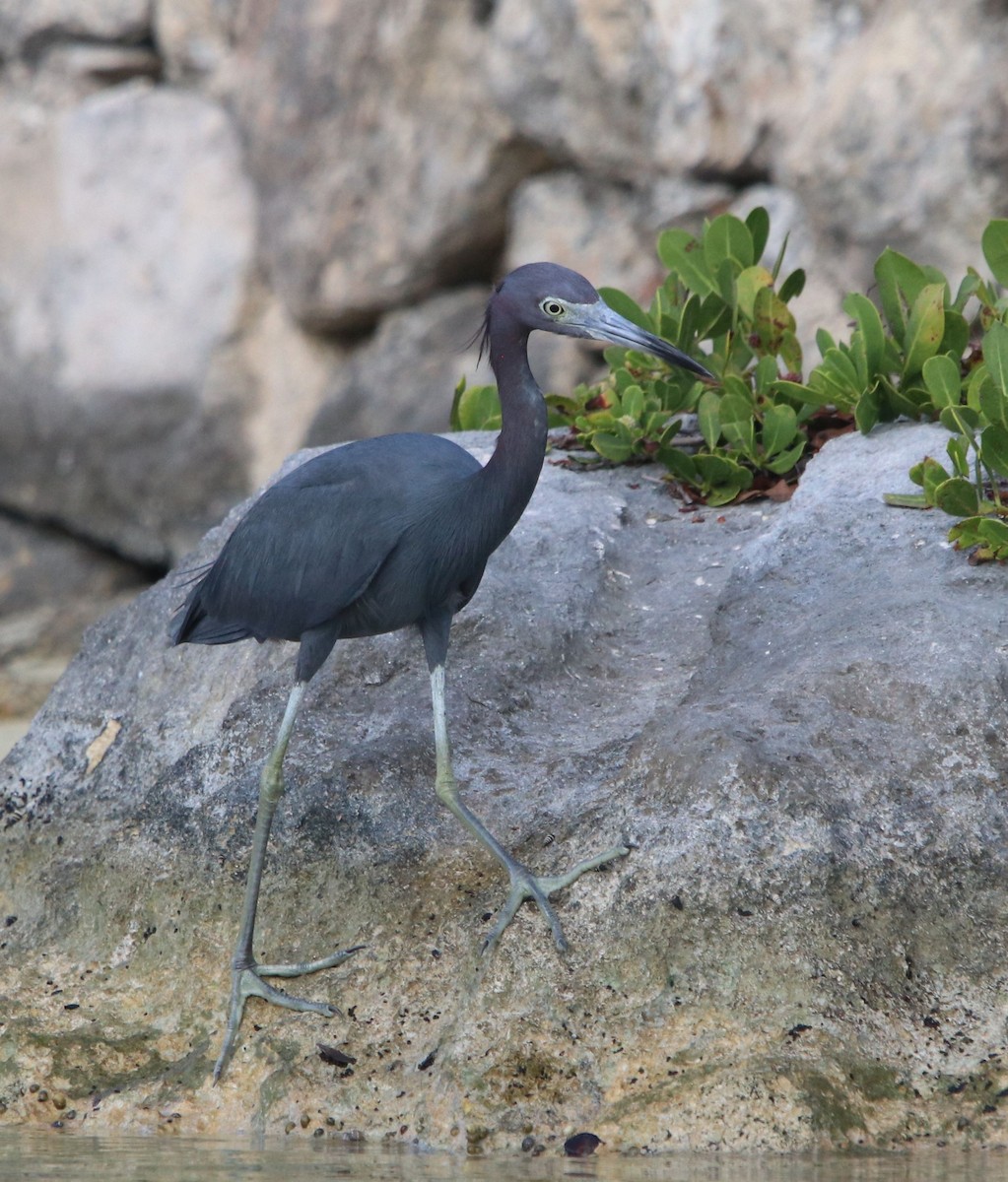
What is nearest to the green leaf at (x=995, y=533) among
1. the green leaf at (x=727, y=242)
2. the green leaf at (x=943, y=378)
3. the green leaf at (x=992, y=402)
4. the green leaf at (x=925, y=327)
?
the green leaf at (x=992, y=402)

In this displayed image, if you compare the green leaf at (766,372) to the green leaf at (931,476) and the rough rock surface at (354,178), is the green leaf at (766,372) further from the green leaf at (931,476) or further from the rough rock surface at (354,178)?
the rough rock surface at (354,178)

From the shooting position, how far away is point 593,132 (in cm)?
863

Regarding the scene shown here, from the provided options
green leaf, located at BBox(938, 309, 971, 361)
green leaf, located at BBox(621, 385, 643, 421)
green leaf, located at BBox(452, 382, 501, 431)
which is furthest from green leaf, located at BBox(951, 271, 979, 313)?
green leaf, located at BBox(452, 382, 501, 431)

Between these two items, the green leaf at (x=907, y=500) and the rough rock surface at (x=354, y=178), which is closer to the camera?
the green leaf at (x=907, y=500)

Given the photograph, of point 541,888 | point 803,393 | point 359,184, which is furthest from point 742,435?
point 359,184

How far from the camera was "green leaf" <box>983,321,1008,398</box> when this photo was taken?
423 centimetres

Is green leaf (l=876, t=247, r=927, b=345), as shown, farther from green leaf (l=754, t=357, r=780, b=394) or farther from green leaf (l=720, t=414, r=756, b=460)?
green leaf (l=720, t=414, r=756, b=460)

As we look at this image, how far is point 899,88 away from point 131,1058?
581 centimetres

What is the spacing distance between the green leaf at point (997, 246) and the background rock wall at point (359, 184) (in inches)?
109

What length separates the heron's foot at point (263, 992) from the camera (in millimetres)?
3510

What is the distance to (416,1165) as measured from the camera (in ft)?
10.0

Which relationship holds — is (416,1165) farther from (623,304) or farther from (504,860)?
(623,304)

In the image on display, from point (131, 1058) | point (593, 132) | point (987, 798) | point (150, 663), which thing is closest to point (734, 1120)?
point (987, 798)

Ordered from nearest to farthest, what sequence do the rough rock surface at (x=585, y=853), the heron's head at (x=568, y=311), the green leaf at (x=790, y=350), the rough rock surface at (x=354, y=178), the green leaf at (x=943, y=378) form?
the rough rock surface at (x=585, y=853) → the heron's head at (x=568, y=311) → the green leaf at (x=943, y=378) → the green leaf at (x=790, y=350) → the rough rock surface at (x=354, y=178)
